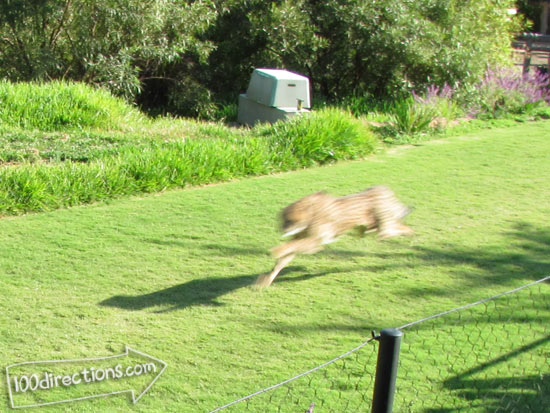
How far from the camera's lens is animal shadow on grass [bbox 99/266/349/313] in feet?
17.6

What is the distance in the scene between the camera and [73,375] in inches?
171

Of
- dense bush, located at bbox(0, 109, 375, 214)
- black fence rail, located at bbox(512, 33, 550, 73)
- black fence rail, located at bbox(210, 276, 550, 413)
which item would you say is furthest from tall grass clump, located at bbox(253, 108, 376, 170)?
black fence rail, located at bbox(512, 33, 550, 73)

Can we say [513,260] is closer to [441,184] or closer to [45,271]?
[441,184]

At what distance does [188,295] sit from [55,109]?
6647mm

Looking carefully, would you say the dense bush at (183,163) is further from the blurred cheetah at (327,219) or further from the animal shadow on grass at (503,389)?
the animal shadow on grass at (503,389)

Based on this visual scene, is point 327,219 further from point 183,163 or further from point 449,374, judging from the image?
point 183,163

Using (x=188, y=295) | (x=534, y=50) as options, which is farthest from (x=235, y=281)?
(x=534, y=50)

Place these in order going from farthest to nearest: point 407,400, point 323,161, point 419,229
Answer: point 323,161, point 419,229, point 407,400

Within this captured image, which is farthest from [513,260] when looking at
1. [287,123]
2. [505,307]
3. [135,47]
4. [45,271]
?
[135,47]

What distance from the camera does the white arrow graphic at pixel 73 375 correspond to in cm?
414

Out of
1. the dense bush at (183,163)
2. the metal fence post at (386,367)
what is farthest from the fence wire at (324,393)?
the dense bush at (183,163)

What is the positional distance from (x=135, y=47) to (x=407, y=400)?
35.7 ft

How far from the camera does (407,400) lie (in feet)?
13.8

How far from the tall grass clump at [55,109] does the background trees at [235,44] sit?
1730 mm
